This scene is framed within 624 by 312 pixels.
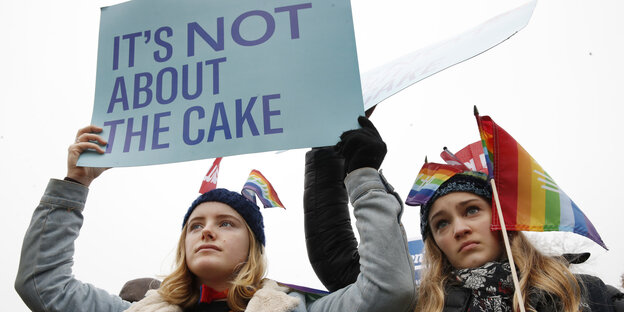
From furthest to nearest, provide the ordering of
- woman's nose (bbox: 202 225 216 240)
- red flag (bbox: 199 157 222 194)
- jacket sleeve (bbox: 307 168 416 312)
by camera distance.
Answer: red flag (bbox: 199 157 222 194)
woman's nose (bbox: 202 225 216 240)
jacket sleeve (bbox: 307 168 416 312)

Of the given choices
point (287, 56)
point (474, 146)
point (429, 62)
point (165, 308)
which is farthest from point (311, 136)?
point (474, 146)

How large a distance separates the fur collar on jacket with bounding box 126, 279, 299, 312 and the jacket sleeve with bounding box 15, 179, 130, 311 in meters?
0.29

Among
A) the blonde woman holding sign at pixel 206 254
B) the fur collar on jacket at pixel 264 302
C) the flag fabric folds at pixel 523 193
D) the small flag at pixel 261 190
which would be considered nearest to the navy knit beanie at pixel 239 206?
the blonde woman holding sign at pixel 206 254

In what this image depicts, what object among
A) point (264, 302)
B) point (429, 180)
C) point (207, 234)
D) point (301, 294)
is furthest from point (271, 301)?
point (429, 180)

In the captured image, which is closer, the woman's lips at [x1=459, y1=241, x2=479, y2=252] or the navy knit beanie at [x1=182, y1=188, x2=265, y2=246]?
the woman's lips at [x1=459, y1=241, x2=479, y2=252]

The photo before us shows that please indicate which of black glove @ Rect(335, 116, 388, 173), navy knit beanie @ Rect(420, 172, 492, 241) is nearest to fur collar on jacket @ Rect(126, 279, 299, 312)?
black glove @ Rect(335, 116, 388, 173)

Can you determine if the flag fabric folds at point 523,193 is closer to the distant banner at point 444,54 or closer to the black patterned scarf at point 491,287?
the black patterned scarf at point 491,287

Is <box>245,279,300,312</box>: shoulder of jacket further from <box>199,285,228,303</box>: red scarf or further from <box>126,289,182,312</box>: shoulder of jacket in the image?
<box>126,289,182,312</box>: shoulder of jacket

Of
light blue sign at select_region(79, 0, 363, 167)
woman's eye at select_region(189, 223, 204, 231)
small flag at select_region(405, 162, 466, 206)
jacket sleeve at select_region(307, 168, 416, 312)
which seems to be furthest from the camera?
small flag at select_region(405, 162, 466, 206)

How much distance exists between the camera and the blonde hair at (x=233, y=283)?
2.07 metres

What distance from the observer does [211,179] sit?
2.93 m

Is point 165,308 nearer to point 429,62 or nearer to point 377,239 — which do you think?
point 377,239

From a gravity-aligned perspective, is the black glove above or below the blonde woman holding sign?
above

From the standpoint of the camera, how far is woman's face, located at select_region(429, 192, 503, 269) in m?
2.23
